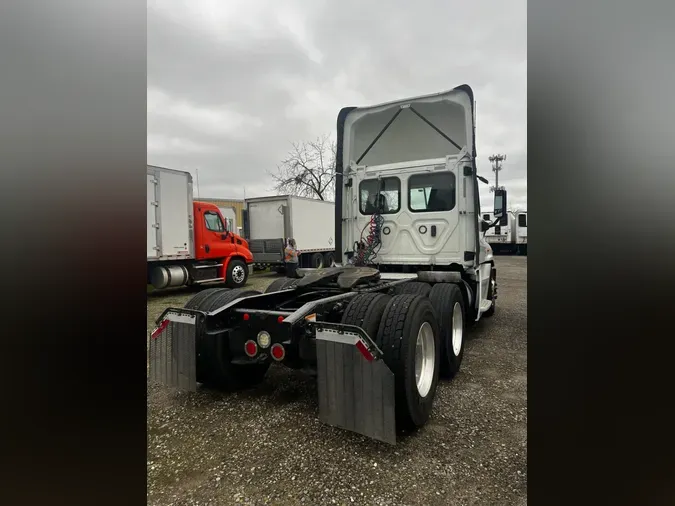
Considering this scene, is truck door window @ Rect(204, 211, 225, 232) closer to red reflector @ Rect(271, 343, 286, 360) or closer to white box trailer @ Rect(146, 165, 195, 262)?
white box trailer @ Rect(146, 165, 195, 262)

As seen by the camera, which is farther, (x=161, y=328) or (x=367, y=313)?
(x=161, y=328)

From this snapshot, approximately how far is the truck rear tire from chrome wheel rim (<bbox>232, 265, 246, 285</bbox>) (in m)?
9.24

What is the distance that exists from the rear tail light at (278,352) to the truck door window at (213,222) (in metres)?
10.0

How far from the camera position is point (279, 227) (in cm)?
1703

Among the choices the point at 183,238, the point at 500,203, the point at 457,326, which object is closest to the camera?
the point at 457,326

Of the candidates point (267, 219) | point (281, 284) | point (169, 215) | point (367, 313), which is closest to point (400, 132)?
point (281, 284)

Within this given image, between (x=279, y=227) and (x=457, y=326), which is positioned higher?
(x=279, y=227)

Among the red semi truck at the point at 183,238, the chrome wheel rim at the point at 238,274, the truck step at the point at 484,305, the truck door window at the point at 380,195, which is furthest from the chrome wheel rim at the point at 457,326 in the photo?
the chrome wheel rim at the point at 238,274

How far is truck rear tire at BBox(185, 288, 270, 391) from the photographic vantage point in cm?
362

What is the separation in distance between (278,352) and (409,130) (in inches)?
180

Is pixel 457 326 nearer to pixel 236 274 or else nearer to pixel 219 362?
pixel 219 362
